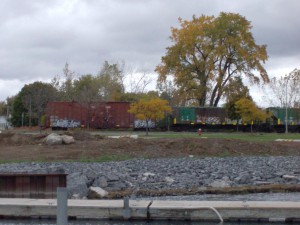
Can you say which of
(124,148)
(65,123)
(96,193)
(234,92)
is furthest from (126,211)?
(234,92)

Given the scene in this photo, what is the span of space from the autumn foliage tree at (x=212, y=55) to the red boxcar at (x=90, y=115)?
1249cm

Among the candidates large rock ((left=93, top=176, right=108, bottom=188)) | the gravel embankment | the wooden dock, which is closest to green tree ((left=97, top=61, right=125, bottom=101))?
the gravel embankment

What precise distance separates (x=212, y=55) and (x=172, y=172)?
47.7m

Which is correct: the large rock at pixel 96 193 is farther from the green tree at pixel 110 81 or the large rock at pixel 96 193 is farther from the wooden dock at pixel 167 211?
the green tree at pixel 110 81

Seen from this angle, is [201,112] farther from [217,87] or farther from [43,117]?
[43,117]

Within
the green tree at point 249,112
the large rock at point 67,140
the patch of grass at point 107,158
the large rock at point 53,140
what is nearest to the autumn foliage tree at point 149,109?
the green tree at point 249,112

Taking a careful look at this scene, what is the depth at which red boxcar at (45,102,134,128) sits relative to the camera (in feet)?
Result: 212

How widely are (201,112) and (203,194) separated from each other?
150ft

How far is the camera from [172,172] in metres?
26.6

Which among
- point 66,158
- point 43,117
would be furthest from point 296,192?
point 43,117

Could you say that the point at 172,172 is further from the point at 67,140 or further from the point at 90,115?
the point at 90,115

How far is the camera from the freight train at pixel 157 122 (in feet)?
212

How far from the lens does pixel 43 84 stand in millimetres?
83125

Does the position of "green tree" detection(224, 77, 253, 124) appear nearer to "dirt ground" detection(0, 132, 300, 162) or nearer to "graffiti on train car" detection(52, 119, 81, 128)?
"graffiti on train car" detection(52, 119, 81, 128)
